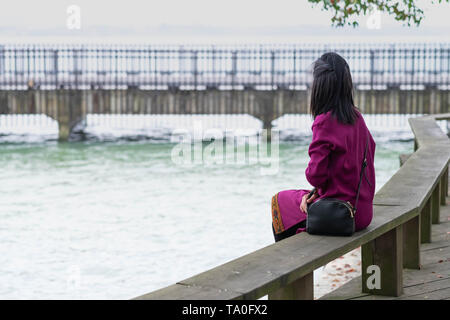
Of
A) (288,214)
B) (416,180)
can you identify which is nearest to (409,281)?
(416,180)

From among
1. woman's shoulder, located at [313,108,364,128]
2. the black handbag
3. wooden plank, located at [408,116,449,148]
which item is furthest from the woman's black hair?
wooden plank, located at [408,116,449,148]

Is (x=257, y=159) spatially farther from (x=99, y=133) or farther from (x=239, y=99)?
(x=99, y=133)

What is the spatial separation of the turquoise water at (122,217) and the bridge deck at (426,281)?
2502 millimetres

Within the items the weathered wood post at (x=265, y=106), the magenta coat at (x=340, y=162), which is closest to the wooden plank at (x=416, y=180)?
the magenta coat at (x=340, y=162)

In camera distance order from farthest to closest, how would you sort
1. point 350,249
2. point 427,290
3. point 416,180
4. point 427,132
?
point 427,132, point 416,180, point 427,290, point 350,249

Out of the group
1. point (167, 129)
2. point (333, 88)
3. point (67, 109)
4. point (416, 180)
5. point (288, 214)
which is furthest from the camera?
point (167, 129)

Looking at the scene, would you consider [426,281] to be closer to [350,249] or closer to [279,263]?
[350,249]

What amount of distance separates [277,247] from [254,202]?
809 centimetres

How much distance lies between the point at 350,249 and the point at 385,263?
2.30 ft

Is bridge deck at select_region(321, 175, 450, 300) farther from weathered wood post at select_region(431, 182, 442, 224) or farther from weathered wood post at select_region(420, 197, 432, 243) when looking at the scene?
weathered wood post at select_region(431, 182, 442, 224)

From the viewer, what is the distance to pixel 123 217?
10.5 meters

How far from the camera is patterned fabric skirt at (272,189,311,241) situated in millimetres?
4320

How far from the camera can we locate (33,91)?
20234mm

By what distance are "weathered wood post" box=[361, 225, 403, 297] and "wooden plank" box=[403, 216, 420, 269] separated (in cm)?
66
